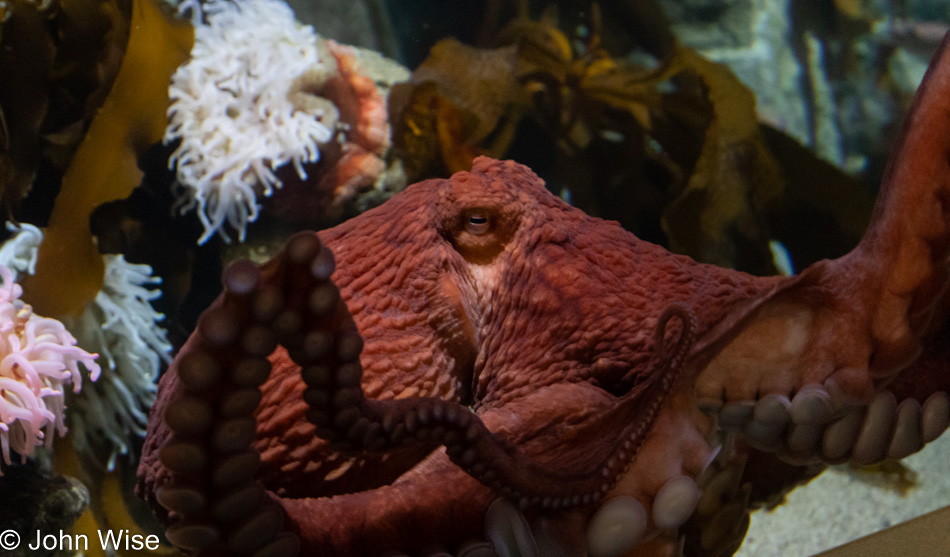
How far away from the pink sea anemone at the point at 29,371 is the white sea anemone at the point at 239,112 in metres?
0.36

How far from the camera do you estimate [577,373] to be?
774mm

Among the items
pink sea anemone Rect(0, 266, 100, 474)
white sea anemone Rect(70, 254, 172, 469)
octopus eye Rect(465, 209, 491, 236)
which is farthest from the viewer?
white sea anemone Rect(70, 254, 172, 469)

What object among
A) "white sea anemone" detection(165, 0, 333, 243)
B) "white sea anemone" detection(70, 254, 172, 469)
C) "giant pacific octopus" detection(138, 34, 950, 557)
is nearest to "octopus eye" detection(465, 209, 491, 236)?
"giant pacific octopus" detection(138, 34, 950, 557)

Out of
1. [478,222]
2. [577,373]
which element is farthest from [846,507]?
[478,222]

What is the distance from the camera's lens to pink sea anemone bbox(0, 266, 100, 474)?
1.15m

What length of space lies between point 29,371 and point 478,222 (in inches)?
36.5

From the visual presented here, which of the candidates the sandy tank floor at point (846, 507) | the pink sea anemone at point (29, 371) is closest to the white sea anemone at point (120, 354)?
the pink sea anemone at point (29, 371)

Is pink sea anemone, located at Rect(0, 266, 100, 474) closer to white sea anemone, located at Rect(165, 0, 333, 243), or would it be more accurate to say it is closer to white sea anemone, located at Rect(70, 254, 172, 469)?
white sea anemone, located at Rect(70, 254, 172, 469)

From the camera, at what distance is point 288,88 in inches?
62.3

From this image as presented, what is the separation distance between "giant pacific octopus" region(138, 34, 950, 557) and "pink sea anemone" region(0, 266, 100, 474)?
0.54 meters

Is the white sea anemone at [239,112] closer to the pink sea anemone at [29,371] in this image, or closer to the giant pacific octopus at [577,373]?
the pink sea anemone at [29,371]

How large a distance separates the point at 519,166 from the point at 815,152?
119cm

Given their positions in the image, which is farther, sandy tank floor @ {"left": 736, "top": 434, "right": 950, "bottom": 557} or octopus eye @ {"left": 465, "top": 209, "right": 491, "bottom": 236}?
sandy tank floor @ {"left": 736, "top": 434, "right": 950, "bottom": 557}

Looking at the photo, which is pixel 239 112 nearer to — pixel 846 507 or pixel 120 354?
pixel 120 354
